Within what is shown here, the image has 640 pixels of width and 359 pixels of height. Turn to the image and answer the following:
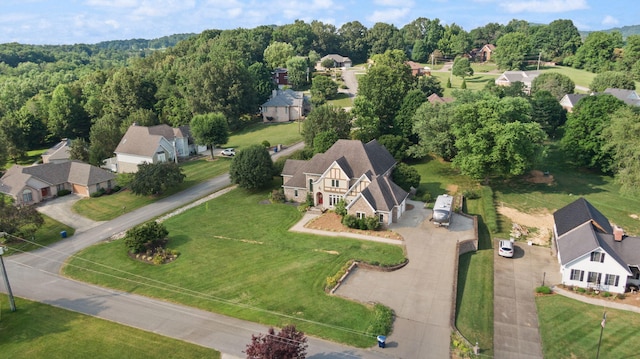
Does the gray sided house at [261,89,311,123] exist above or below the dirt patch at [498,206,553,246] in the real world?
above

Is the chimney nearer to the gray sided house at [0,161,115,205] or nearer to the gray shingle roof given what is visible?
the gray sided house at [0,161,115,205]

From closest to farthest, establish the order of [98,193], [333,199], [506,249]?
[506,249], [333,199], [98,193]

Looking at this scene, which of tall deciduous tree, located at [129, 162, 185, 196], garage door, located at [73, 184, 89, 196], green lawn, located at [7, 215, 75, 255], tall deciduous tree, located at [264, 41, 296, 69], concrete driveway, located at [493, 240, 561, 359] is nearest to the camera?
concrete driveway, located at [493, 240, 561, 359]

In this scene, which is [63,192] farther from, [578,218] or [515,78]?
[515,78]

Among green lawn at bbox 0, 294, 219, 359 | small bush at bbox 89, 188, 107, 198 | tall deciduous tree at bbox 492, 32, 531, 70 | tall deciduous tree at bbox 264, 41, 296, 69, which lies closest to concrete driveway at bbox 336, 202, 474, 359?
green lawn at bbox 0, 294, 219, 359

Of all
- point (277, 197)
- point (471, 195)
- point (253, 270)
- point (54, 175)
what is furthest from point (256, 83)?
point (253, 270)

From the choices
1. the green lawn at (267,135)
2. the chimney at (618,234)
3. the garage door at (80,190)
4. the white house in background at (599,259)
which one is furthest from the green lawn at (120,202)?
the chimney at (618,234)
